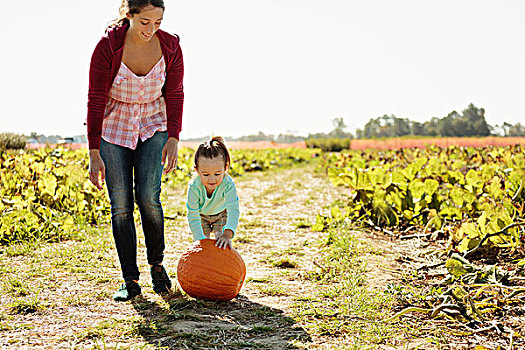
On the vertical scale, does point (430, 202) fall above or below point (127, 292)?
above

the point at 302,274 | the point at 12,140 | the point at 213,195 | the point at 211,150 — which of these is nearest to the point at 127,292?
the point at 213,195

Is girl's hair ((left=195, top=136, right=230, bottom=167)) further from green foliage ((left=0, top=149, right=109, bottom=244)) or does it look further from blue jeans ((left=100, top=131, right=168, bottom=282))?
green foliage ((left=0, top=149, right=109, bottom=244))

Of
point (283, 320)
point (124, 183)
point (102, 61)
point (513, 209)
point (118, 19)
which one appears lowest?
point (283, 320)

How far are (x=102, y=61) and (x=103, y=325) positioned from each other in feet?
4.69

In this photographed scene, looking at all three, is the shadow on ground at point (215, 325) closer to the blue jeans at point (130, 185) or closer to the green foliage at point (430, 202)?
the blue jeans at point (130, 185)

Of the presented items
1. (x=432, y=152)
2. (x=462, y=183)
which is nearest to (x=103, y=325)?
(x=462, y=183)

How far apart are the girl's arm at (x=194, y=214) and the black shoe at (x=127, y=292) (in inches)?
18.0

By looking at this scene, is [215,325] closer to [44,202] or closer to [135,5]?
[135,5]

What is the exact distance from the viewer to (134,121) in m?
3.03

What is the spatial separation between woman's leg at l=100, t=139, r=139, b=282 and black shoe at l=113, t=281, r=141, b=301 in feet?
0.12

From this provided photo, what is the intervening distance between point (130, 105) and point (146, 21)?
20.6 inches

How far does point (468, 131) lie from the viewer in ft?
199

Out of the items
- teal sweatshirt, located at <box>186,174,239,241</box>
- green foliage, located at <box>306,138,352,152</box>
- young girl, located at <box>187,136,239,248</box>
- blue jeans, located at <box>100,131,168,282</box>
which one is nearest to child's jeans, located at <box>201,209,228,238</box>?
young girl, located at <box>187,136,239,248</box>

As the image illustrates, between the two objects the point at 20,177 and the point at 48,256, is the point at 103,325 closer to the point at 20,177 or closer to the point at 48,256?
the point at 48,256
